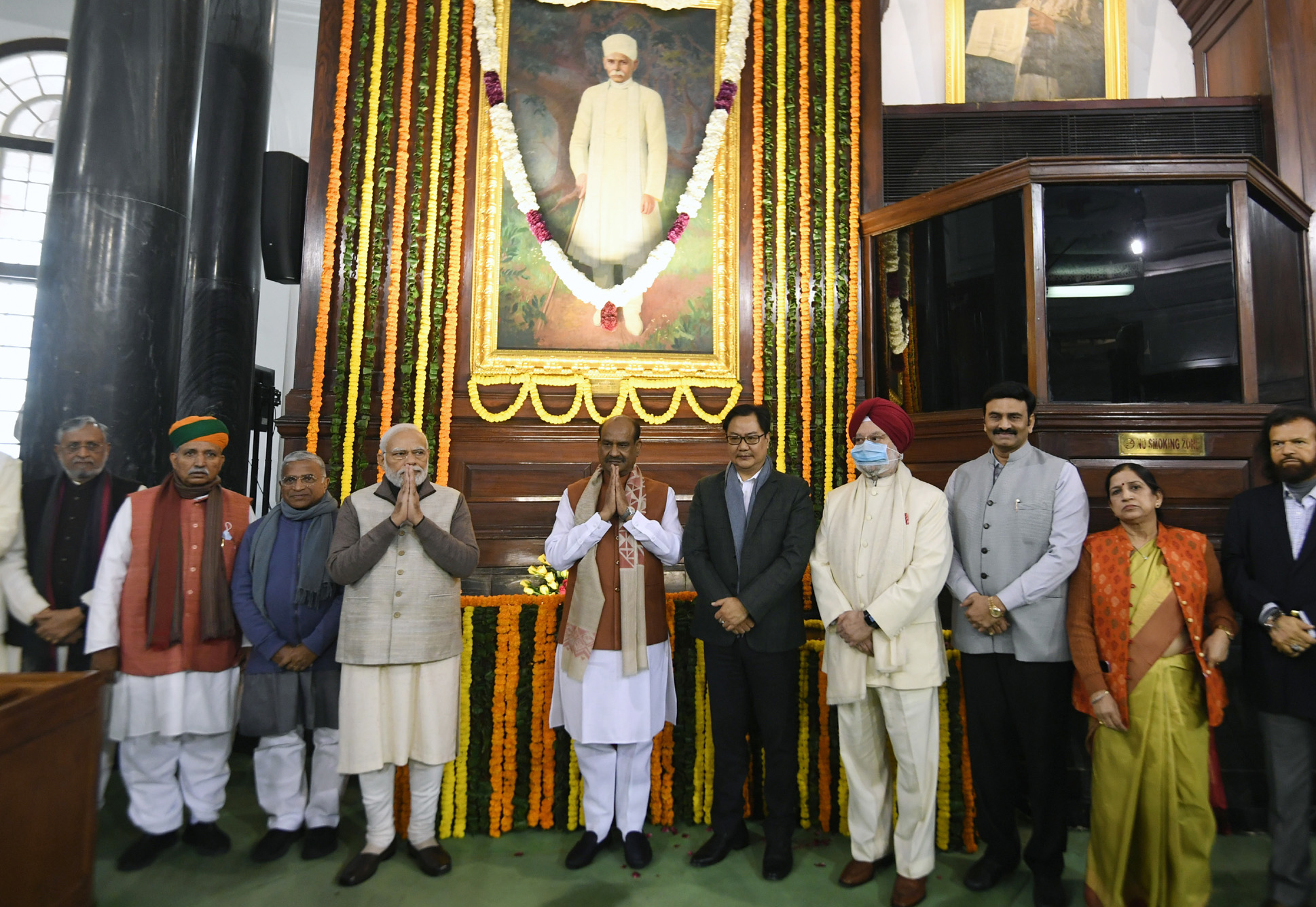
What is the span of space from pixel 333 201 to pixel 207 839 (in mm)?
3937

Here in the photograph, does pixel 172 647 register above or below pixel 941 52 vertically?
below

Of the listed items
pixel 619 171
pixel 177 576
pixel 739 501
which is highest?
pixel 619 171

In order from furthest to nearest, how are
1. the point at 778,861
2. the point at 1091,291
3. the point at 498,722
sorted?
the point at 1091,291, the point at 498,722, the point at 778,861

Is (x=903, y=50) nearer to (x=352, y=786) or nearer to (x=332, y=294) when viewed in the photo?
(x=332, y=294)

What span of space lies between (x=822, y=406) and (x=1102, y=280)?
1811 mm

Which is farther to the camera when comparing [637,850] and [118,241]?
[118,241]

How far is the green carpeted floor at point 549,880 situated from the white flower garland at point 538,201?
3497 mm

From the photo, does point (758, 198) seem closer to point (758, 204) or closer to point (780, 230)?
point (758, 204)

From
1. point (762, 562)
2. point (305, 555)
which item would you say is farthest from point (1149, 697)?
point (305, 555)

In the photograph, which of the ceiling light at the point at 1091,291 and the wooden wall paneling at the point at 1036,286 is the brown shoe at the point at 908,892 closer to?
the wooden wall paneling at the point at 1036,286

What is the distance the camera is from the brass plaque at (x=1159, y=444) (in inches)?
170

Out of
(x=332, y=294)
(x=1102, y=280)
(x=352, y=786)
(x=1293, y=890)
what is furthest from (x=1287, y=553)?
(x=332, y=294)

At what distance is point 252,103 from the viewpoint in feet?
21.7

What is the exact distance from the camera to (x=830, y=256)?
5.66 m
